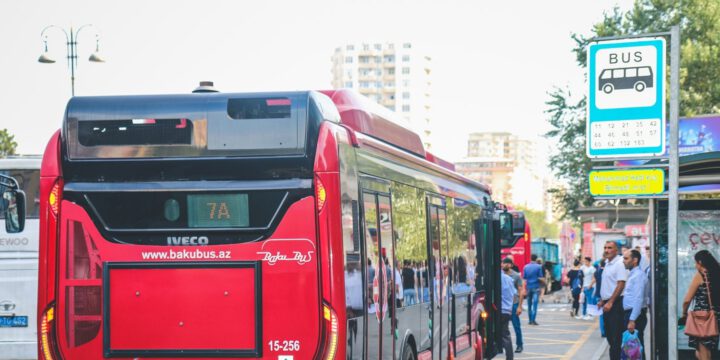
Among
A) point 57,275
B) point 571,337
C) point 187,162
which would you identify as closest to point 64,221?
point 57,275

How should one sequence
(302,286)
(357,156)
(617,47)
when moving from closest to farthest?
1. (302,286)
2. (357,156)
3. (617,47)

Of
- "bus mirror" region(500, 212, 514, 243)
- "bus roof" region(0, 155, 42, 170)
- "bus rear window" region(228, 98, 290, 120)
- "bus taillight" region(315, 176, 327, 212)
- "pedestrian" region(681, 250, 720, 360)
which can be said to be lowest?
"pedestrian" region(681, 250, 720, 360)

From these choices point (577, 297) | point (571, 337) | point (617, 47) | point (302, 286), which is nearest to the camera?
point (302, 286)

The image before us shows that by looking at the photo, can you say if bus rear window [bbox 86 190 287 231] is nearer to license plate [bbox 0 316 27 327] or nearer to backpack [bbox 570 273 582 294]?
license plate [bbox 0 316 27 327]

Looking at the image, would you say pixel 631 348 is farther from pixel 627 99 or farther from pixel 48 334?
pixel 48 334

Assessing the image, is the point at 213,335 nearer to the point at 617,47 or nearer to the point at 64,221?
the point at 64,221

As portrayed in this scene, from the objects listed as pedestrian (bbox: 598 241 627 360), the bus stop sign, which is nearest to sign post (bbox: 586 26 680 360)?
the bus stop sign

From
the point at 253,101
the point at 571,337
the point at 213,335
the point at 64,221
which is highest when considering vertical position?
the point at 253,101

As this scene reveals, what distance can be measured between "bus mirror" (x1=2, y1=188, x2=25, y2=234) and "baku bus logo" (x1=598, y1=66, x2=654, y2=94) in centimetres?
522

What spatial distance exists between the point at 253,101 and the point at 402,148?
360 cm

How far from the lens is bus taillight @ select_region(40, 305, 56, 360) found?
858cm

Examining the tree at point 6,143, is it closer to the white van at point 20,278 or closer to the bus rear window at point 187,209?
the white van at point 20,278

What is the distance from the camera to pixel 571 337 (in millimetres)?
25297

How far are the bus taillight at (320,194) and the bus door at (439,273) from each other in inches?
153
